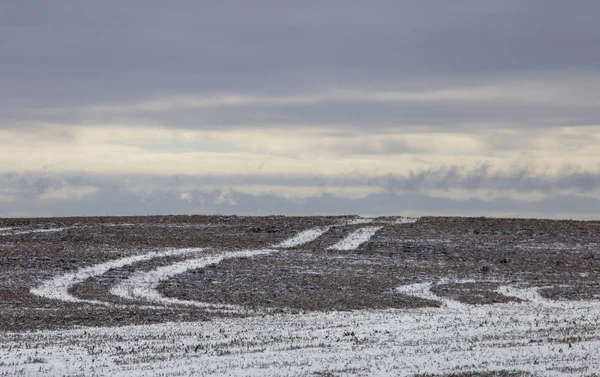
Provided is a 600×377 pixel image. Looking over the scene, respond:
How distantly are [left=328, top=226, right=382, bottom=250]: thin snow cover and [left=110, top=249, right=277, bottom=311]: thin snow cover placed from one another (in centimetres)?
519

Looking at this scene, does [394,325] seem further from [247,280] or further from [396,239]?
[396,239]

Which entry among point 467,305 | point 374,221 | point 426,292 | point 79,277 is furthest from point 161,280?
point 374,221

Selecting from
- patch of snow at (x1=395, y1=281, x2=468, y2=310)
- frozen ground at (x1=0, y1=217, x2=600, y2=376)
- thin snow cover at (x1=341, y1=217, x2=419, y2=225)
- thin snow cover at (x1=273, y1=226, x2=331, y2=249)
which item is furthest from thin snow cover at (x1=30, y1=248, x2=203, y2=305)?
thin snow cover at (x1=341, y1=217, x2=419, y2=225)

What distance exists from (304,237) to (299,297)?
70.8ft

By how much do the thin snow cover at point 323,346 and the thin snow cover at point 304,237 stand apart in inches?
982

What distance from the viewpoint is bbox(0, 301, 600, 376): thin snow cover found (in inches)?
894

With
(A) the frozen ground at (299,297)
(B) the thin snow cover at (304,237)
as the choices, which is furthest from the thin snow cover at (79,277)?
(B) the thin snow cover at (304,237)

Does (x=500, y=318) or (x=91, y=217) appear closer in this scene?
(x=500, y=318)

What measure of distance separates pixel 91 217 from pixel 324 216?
18.6 meters

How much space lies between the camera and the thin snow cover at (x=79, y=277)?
40706 millimetres

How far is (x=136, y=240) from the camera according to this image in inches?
2362

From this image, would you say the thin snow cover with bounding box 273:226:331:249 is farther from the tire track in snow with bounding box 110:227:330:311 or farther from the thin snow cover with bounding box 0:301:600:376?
the thin snow cover with bounding box 0:301:600:376

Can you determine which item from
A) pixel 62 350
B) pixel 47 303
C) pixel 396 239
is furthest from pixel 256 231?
pixel 62 350

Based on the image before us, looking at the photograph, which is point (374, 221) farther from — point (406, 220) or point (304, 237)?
point (304, 237)
